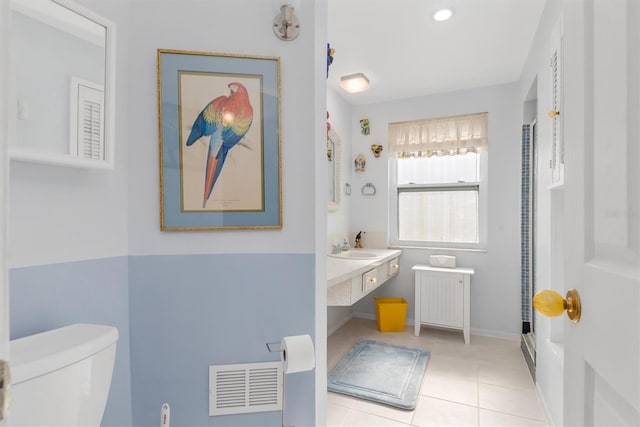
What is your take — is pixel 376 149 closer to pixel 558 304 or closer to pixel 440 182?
pixel 440 182

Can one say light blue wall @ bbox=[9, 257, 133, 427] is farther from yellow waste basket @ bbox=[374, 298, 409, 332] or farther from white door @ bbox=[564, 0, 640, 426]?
yellow waste basket @ bbox=[374, 298, 409, 332]

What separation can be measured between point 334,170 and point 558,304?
268 centimetres

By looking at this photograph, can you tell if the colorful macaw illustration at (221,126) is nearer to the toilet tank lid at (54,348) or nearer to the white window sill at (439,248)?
the toilet tank lid at (54,348)

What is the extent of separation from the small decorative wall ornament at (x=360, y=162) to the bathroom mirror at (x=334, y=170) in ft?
1.45

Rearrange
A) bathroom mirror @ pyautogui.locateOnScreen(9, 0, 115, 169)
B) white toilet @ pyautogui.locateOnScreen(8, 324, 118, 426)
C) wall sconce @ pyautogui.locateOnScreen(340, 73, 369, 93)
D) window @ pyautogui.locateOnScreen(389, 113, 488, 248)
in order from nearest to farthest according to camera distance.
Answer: white toilet @ pyautogui.locateOnScreen(8, 324, 118, 426)
bathroom mirror @ pyautogui.locateOnScreen(9, 0, 115, 169)
wall sconce @ pyautogui.locateOnScreen(340, 73, 369, 93)
window @ pyautogui.locateOnScreen(389, 113, 488, 248)

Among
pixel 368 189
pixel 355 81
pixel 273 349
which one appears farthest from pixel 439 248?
pixel 273 349

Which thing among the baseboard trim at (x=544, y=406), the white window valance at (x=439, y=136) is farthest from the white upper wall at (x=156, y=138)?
the white window valance at (x=439, y=136)

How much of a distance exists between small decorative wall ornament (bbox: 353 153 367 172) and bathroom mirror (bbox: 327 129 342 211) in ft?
1.45

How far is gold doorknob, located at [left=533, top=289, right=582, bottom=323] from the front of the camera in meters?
0.64

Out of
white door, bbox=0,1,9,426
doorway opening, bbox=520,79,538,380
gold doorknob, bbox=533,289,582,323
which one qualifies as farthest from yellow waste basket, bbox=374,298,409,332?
white door, bbox=0,1,9,426

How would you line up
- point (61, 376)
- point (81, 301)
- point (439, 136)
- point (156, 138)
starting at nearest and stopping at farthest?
1. point (61, 376)
2. point (81, 301)
3. point (156, 138)
4. point (439, 136)

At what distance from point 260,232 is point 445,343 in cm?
246

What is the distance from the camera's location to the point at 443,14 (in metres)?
2.04

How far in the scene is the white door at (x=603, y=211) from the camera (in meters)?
0.47
